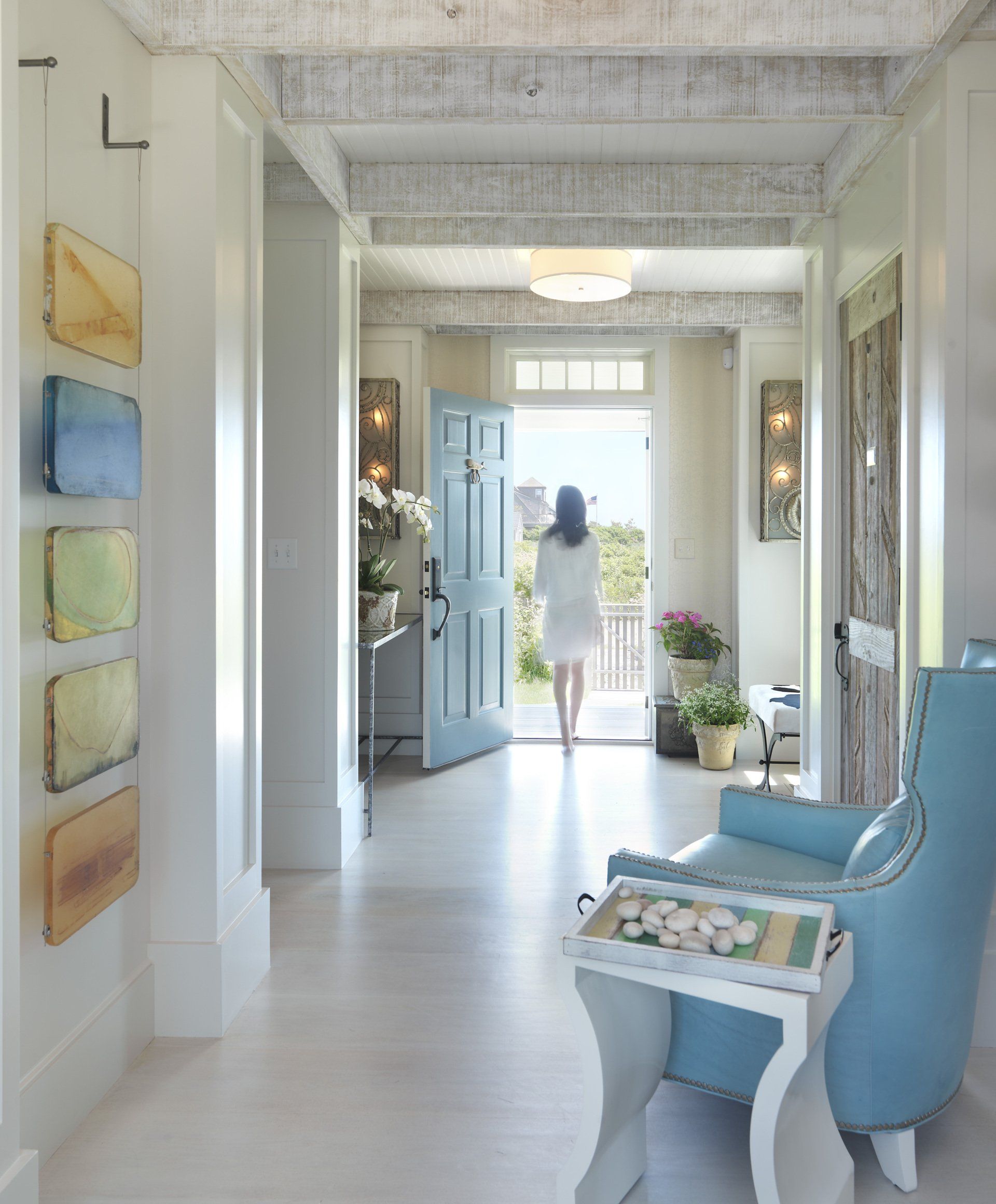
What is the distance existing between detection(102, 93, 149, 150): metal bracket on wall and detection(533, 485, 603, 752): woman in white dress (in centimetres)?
402

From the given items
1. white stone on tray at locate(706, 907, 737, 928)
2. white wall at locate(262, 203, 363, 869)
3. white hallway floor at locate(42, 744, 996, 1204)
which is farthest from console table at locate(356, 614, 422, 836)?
white stone on tray at locate(706, 907, 737, 928)

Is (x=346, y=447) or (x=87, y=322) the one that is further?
(x=346, y=447)

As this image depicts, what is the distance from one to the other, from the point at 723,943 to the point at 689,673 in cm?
434

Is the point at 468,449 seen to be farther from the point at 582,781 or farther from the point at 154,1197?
the point at 154,1197

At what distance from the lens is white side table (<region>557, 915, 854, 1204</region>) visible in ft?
5.00

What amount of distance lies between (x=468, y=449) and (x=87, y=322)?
3.75 metres

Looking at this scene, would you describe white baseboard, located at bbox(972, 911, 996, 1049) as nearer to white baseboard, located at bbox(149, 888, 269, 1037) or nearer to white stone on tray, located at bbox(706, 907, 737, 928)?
white stone on tray, located at bbox(706, 907, 737, 928)

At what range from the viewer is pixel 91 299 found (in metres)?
2.03

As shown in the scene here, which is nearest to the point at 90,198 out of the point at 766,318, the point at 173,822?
the point at 173,822

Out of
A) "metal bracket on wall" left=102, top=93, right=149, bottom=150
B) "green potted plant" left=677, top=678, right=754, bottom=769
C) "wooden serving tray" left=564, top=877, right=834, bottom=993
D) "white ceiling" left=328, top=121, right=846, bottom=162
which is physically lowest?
"green potted plant" left=677, top=678, right=754, bottom=769

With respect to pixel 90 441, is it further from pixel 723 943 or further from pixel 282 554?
pixel 282 554

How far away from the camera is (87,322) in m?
2.02

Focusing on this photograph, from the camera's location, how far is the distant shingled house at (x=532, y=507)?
901 centimetres

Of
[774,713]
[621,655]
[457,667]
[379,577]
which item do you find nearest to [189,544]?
[379,577]
